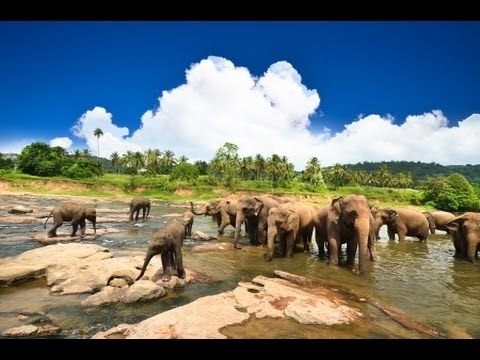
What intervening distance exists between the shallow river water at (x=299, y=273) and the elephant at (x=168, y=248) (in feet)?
2.40

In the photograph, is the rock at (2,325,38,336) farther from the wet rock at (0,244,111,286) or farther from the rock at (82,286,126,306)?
the wet rock at (0,244,111,286)

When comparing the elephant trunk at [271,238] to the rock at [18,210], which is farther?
the rock at [18,210]

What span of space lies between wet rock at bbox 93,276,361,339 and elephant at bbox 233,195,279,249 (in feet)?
22.4

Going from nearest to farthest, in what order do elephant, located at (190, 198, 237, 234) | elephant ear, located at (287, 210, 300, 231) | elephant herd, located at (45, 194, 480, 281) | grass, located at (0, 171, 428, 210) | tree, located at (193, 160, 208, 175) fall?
elephant herd, located at (45, 194, 480, 281), elephant ear, located at (287, 210, 300, 231), elephant, located at (190, 198, 237, 234), grass, located at (0, 171, 428, 210), tree, located at (193, 160, 208, 175)

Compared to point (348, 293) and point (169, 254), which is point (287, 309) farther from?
point (169, 254)

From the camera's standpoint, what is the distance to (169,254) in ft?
33.4

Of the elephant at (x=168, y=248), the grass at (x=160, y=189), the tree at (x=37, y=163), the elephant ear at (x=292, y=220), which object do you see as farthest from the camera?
the tree at (x=37, y=163)

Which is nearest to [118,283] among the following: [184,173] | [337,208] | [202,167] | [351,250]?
[337,208]

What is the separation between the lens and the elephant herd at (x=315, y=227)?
9.87 metres

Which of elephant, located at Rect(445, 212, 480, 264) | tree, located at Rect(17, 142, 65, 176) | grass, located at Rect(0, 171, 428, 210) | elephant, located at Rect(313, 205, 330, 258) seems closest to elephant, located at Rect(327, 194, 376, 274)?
elephant, located at Rect(313, 205, 330, 258)

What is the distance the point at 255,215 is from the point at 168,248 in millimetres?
7189

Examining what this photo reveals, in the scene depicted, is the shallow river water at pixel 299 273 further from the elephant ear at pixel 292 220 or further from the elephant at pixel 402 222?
the elephant at pixel 402 222

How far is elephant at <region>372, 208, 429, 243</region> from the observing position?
20453 mm

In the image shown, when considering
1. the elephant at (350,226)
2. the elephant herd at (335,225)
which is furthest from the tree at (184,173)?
the elephant at (350,226)
